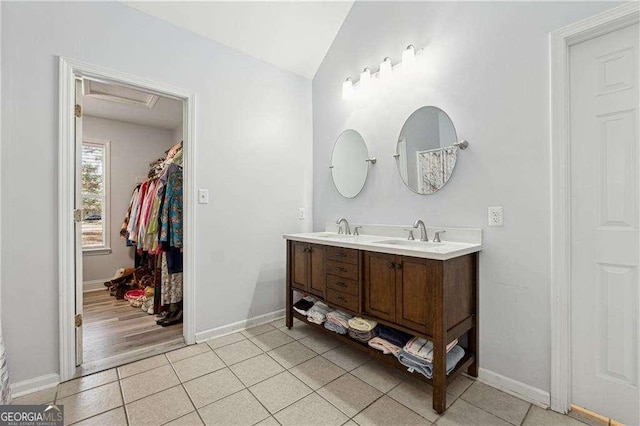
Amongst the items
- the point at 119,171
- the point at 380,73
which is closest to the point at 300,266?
the point at 380,73

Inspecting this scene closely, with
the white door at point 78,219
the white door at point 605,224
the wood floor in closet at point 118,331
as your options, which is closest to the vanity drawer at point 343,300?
the white door at point 605,224

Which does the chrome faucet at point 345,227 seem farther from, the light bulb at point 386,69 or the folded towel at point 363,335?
the light bulb at point 386,69

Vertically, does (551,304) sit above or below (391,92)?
below

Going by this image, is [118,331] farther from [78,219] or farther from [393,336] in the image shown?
[393,336]

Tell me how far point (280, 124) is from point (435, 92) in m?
1.51

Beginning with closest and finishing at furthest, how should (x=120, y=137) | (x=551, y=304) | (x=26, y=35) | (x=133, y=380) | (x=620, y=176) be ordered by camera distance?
(x=620, y=176), (x=551, y=304), (x=26, y=35), (x=133, y=380), (x=120, y=137)

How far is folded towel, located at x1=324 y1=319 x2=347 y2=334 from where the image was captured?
2156 mm

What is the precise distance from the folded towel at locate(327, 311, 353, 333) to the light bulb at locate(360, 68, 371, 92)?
195cm

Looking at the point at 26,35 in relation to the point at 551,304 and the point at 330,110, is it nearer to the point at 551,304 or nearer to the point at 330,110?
the point at 330,110

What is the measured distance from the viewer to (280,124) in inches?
115

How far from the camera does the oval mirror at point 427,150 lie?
78.2 inches

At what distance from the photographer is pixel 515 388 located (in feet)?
5.46

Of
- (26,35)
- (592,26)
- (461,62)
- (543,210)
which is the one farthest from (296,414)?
(26,35)

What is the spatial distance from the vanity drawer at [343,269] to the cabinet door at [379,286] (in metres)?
0.09
